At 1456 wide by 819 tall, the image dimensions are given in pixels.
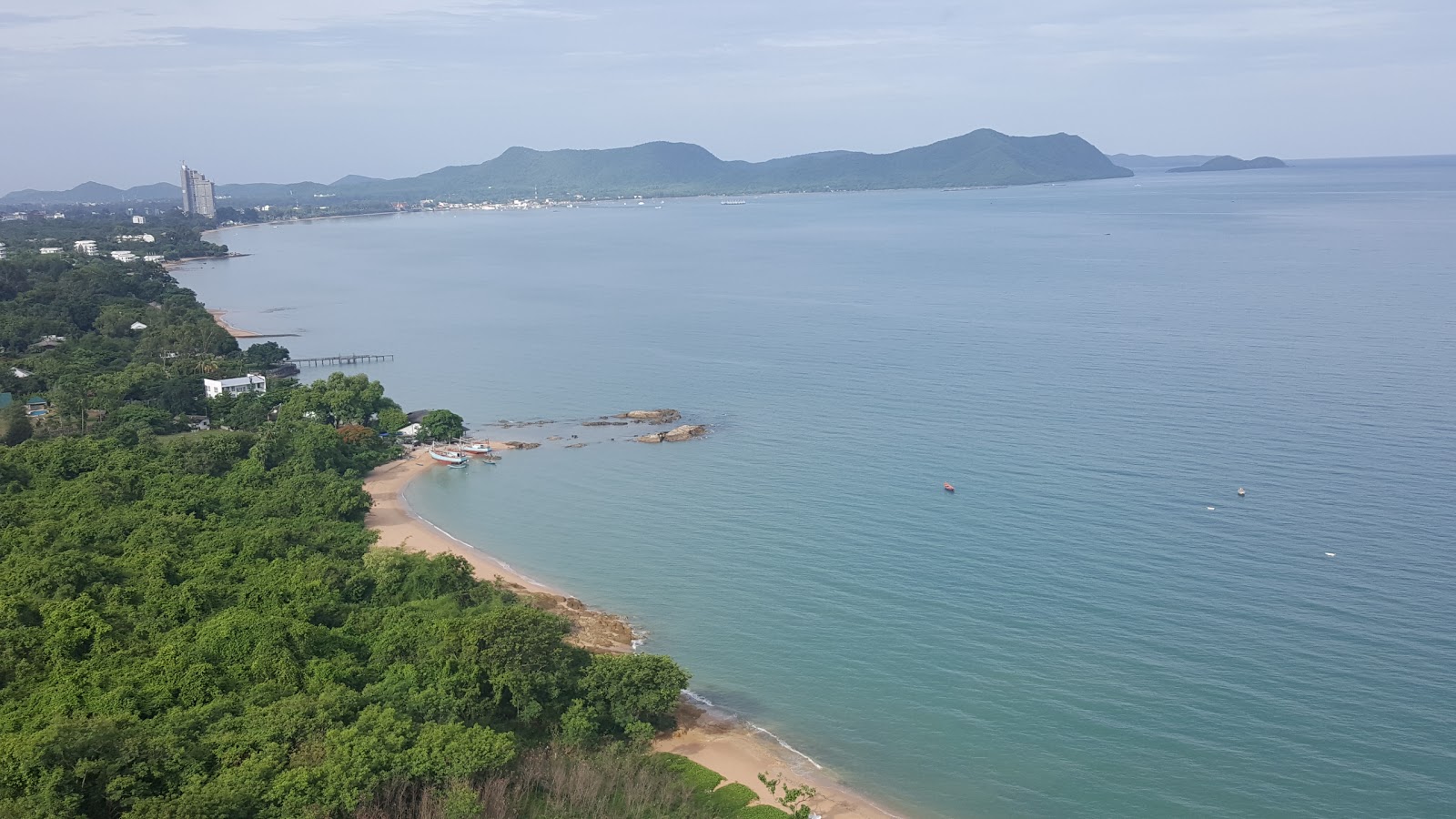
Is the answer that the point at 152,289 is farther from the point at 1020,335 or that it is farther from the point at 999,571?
the point at 999,571

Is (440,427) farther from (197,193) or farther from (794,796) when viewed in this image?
(197,193)

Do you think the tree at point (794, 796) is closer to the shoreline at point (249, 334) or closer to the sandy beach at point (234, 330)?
the sandy beach at point (234, 330)

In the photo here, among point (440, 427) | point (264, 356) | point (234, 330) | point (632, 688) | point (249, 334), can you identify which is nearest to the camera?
point (632, 688)

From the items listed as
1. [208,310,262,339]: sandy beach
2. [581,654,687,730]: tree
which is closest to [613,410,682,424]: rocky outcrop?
[581,654,687,730]: tree

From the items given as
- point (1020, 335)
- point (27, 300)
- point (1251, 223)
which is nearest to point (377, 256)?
point (27, 300)

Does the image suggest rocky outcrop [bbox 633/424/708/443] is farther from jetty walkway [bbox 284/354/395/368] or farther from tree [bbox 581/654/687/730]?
jetty walkway [bbox 284/354/395/368]

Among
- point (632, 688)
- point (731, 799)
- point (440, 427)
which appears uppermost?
point (440, 427)

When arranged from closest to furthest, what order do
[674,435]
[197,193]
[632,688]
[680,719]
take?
[632,688] → [680,719] → [674,435] → [197,193]

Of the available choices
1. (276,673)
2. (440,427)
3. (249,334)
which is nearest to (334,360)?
(249,334)
